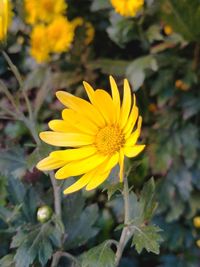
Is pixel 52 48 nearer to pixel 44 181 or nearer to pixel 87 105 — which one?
pixel 44 181

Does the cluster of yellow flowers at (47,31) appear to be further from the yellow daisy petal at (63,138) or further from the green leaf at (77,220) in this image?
the yellow daisy petal at (63,138)

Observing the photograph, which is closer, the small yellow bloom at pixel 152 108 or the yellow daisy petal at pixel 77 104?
the yellow daisy petal at pixel 77 104

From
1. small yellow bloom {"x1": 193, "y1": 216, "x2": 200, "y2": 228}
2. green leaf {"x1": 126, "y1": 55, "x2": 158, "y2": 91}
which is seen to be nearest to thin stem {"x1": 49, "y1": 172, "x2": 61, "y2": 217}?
green leaf {"x1": 126, "y1": 55, "x2": 158, "y2": 91}

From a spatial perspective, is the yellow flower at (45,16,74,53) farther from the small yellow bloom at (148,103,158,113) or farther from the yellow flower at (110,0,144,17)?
the small yellow bloom at (148,103,158,113)

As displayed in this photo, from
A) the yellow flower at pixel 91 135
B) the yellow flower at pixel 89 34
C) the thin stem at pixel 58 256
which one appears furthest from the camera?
the yellow flower at pixel 89 34

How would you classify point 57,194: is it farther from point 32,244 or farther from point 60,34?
point 60,34

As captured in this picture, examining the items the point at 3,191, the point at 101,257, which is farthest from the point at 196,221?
the point at 101,257

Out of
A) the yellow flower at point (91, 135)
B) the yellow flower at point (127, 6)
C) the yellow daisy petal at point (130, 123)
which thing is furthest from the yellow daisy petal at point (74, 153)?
the yellow flower at point (127, 6)

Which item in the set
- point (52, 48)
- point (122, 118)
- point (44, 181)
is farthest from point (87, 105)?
point (52, 48)
